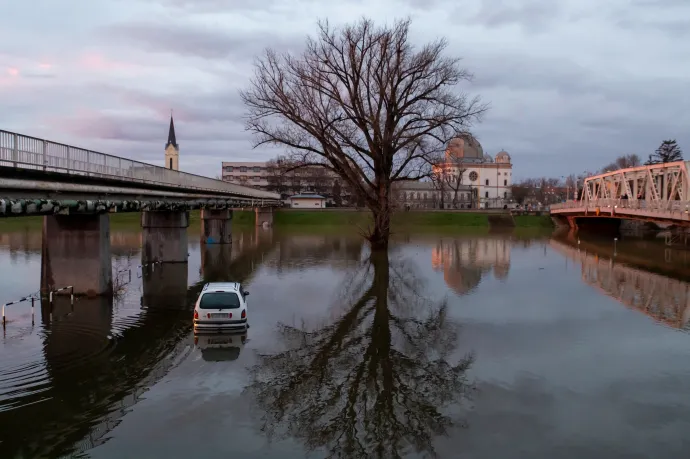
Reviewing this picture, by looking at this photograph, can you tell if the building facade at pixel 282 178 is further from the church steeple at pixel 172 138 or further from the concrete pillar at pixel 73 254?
the concrete pillar at pixel 73 254

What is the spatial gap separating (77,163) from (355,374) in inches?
587

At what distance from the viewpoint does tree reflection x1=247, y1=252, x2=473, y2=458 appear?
11.2 m

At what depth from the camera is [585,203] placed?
228 feet

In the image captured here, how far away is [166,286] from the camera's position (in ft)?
95.8

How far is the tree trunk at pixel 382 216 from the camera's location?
4472 centimetres

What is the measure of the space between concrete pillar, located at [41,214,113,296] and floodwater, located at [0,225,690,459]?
1149mm

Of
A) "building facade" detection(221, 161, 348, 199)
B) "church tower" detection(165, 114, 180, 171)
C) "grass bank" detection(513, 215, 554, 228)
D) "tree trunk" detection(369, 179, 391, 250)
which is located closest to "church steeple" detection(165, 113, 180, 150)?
"church tower" detection(165, 114, 180, 171)

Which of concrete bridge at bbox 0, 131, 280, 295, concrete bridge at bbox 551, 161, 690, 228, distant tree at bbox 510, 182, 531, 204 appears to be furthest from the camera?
distant tree at bbox 510, 182, 531, 204

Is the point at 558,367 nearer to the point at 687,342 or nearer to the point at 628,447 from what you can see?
the point at 628,447

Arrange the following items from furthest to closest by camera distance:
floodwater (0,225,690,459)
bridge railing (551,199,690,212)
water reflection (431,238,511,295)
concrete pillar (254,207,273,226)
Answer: concrete pillar (254,207,273,226), bridge railing (551,199,690,212), water reflection (431,238,511,295), floodwater (0,225,690,459)

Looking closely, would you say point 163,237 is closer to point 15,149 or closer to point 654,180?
point 15,149

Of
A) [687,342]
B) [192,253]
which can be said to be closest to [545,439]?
[687,342]

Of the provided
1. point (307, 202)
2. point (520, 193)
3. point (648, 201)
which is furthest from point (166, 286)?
point (520, 193)

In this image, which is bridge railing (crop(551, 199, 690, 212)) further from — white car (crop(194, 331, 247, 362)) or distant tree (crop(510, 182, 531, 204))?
distant tree (crop(510, 182, 531, 204))
